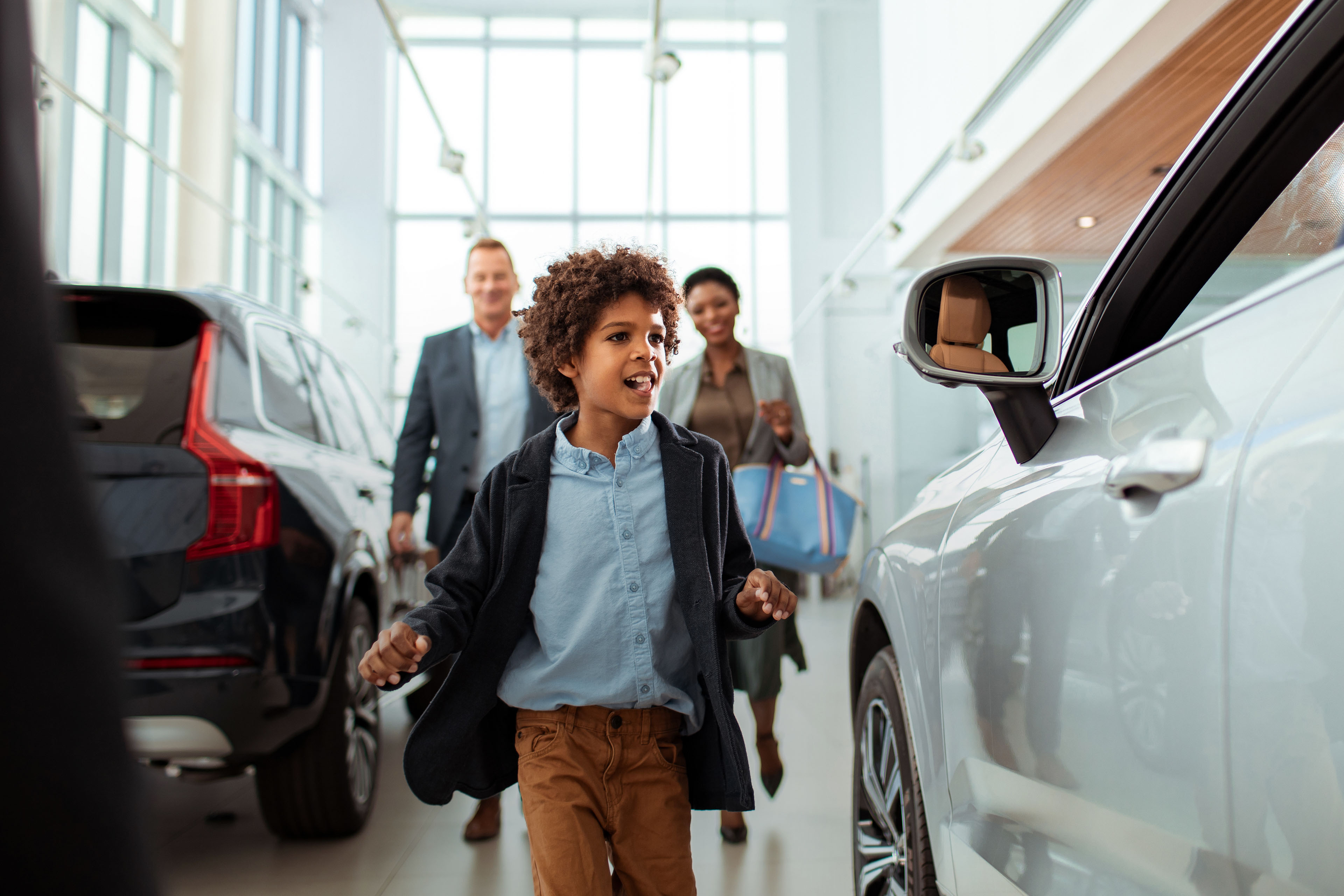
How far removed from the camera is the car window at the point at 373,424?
4.19m

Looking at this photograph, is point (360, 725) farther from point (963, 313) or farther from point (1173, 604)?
point (1173, 604)

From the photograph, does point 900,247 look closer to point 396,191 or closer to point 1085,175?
point 1085,175

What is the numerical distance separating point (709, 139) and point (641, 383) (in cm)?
1494

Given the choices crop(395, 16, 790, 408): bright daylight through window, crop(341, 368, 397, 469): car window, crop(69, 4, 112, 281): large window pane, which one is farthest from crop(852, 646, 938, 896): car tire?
crop(395, 16, 790, 408): bright daylight through window

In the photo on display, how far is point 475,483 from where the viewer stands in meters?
3.37

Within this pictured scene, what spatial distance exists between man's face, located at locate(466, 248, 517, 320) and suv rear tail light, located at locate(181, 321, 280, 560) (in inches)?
43.3

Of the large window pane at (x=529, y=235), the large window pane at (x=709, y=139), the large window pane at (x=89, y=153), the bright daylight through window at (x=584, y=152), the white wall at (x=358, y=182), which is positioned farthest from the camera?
the large window pane at (x=709, y=139)

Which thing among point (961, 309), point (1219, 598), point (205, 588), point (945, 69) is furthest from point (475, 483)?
point (945, 69)

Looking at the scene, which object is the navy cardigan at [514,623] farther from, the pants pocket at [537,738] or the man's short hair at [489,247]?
the man's short hair at [489,247]

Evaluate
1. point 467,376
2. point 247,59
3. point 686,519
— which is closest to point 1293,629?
point 686,519

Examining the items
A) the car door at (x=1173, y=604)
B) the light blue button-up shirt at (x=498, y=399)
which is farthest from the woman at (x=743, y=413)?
the car door at (x=1173, y=604)

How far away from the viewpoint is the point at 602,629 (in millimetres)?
1700

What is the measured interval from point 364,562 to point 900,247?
6566mm

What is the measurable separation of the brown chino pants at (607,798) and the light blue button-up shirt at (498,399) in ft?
5.80
